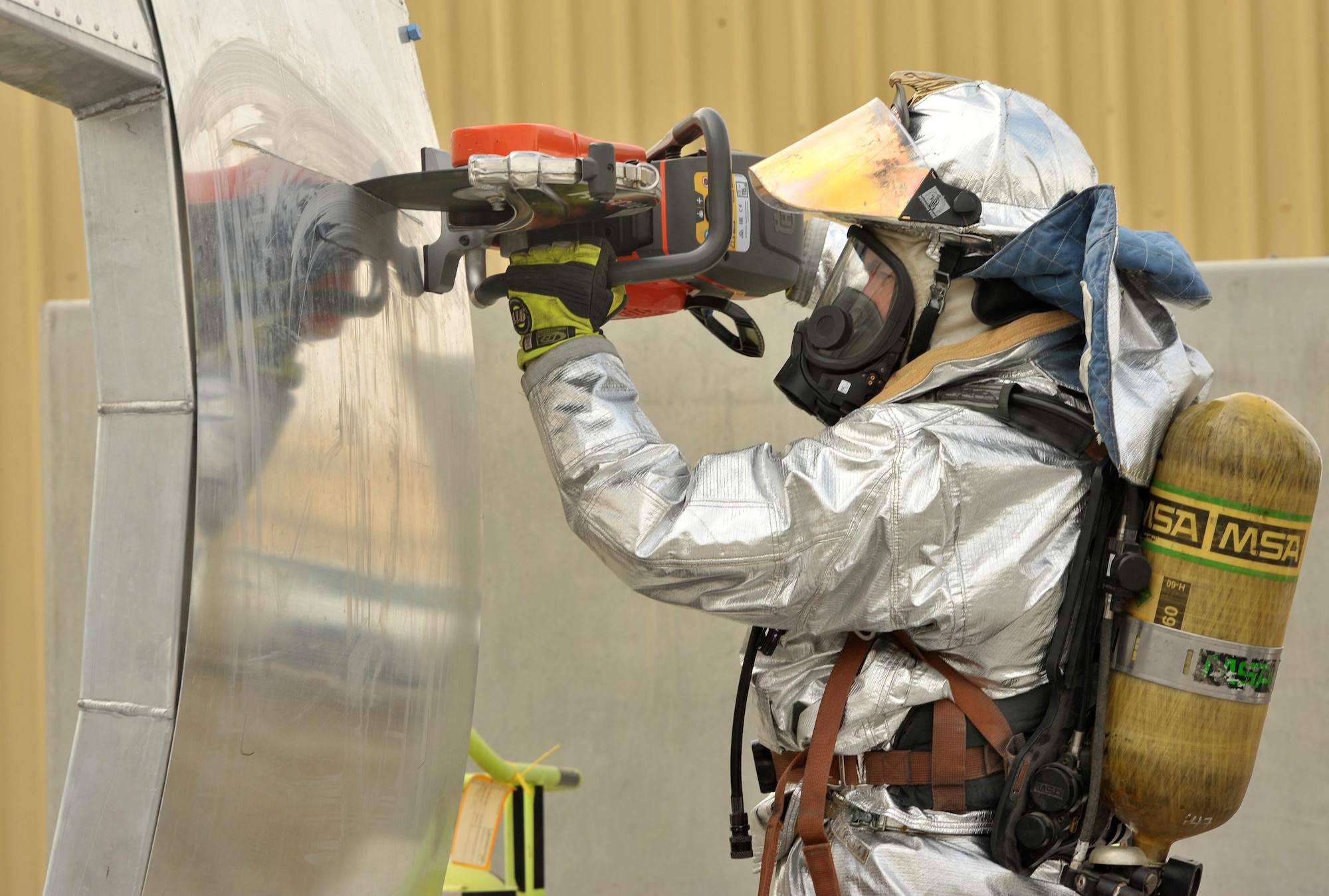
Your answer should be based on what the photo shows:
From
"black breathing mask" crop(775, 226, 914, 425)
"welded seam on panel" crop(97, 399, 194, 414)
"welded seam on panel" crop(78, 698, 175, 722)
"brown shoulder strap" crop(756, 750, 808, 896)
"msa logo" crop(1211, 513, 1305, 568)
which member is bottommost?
"brown shoulder strap" crop(756, 750, 808, 896)

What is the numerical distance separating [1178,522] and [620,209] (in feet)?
2.82

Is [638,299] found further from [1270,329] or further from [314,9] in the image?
[1270,329]

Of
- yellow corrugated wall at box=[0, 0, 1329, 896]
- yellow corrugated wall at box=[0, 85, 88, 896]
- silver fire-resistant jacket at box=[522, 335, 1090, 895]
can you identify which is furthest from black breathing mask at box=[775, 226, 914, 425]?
yellow corrugated wall at box=[0, 85, 88, 896]

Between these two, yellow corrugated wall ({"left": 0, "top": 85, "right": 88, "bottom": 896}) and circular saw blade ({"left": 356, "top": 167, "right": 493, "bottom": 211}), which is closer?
circular saw blade ({"left": 356, "top": 167, "right": 493, "bottom": 211})

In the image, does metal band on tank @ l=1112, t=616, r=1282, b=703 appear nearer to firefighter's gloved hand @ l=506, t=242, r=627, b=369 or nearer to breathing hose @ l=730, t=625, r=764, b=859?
breathing hose @ l=730, t=625, r=764, b=859

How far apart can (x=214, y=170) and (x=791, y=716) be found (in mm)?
1062

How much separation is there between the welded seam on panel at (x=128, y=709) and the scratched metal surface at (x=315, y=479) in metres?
0.02

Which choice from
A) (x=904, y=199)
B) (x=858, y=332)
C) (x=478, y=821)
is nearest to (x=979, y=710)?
(x=858, y=332)

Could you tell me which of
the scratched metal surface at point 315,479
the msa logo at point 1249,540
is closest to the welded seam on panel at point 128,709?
the scratched metal surface at point 315,479

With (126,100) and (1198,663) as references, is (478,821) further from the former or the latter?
(126,100)

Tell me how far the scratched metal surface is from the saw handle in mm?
308

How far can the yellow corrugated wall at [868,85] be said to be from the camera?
10.7 feet

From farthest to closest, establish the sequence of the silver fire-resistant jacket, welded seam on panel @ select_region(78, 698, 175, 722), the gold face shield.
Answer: the gold face shield
the silver fire-resistant jacket
welded seam on panel @ select_region(78, 698, 175, 722)

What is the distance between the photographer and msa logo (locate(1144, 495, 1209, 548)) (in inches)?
62.3
